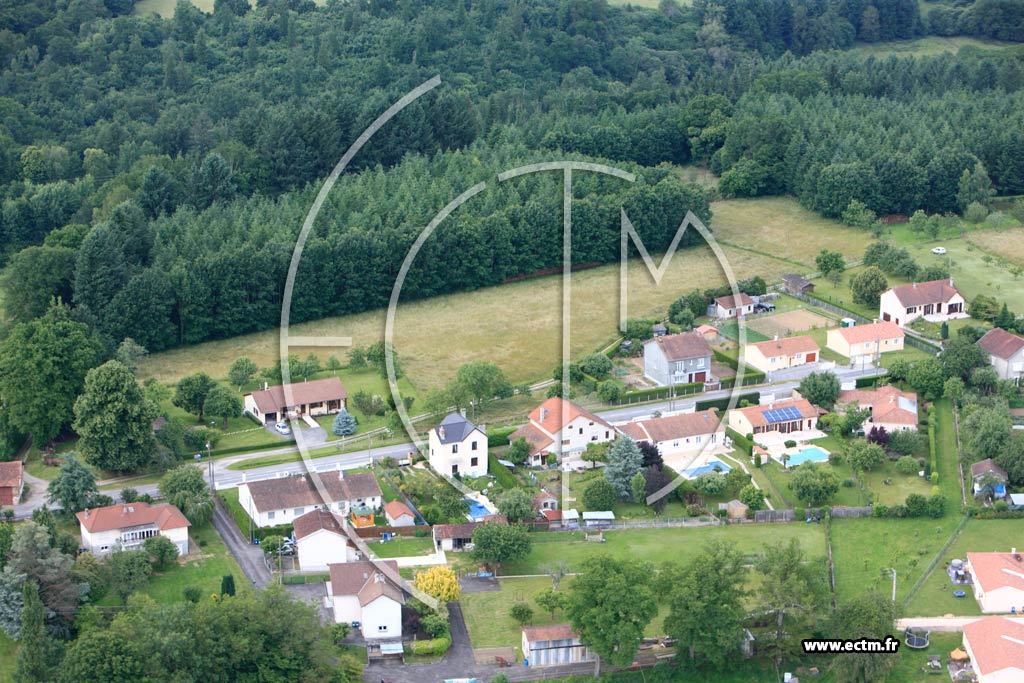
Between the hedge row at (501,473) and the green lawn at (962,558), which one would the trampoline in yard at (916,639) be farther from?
the hedge row at (501,473)

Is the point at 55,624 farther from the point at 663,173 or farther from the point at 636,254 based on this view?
the point at 663,173

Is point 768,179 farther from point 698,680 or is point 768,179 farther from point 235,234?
point 698,680

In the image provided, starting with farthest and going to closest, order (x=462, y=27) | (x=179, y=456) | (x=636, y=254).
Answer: (x=462, y=27), (x=636, y=254), (x=179, y=456)

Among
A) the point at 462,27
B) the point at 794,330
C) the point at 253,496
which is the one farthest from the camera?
the point at 462,27

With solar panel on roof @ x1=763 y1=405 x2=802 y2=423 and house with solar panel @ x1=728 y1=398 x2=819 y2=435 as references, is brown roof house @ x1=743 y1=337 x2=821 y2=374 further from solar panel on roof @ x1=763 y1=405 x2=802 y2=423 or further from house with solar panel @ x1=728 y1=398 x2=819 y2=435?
solar panel on roof @ x1=763 y1=405 x2=802 y2=423

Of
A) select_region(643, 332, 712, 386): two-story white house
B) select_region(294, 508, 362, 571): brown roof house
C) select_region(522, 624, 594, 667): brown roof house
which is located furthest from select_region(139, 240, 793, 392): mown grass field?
select_region(522, 624, 594, 667): brown roof house

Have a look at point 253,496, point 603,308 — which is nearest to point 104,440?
point 253,496

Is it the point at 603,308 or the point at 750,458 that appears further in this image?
the point at 603,308
